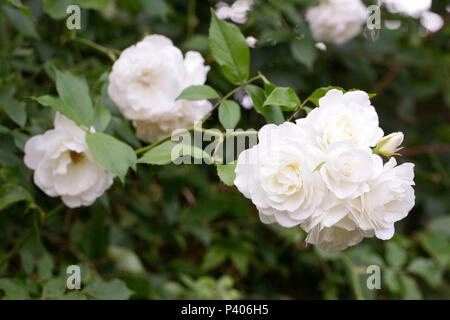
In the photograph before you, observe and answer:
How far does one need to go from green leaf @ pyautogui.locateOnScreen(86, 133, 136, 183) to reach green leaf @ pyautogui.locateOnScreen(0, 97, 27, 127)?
235mm

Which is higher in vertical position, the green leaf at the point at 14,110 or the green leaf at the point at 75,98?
the green leaf at the point at 14,110

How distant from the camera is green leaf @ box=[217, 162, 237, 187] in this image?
0.70 m

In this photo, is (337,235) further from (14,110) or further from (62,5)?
(62,5)

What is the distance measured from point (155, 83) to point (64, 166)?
0.72 ft

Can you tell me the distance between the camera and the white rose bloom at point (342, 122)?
2.21ft

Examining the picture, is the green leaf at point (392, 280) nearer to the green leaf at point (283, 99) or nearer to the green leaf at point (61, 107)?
the green leaf at point (283, 99)

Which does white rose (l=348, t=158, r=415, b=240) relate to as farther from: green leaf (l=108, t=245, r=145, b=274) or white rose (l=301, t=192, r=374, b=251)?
green leaf (l=108, t=245, r=145, b=274)

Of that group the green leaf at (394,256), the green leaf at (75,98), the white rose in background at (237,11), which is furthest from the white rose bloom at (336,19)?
the green leaf at (75,98)

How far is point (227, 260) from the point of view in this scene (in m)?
1.71

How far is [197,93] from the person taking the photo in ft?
2.78

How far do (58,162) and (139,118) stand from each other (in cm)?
16

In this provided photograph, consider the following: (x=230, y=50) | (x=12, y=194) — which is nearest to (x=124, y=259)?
(x=12, y=194)

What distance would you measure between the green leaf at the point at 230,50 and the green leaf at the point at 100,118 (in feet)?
0.71
